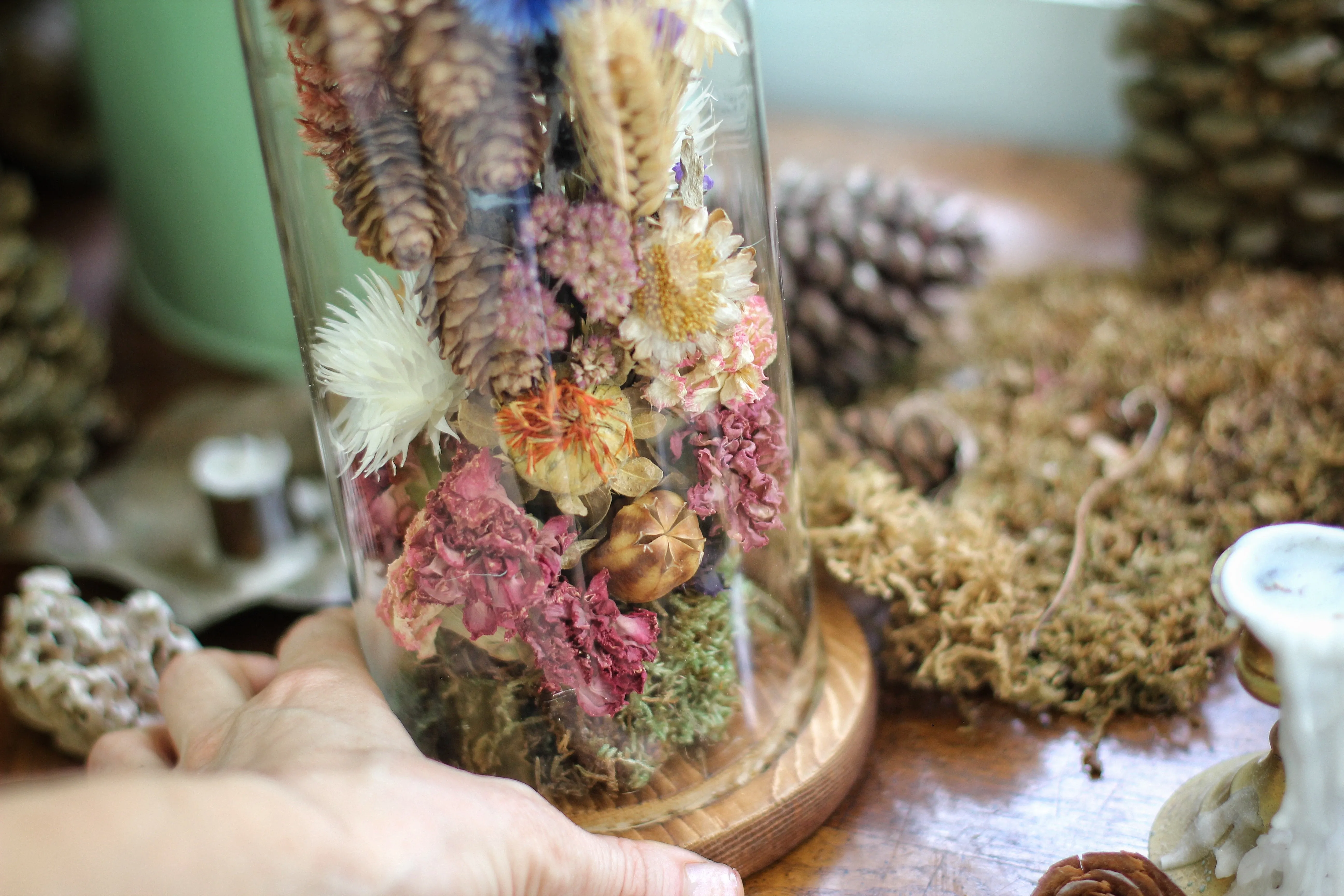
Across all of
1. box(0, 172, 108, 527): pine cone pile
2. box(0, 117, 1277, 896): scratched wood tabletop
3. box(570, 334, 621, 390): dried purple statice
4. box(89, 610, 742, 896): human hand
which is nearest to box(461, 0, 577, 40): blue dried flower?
box(570, 334, 621, 390): dried purple statice

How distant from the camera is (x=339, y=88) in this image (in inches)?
13.6

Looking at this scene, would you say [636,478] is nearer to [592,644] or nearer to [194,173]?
[592,644]

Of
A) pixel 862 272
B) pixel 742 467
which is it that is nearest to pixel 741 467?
pixel 742 467

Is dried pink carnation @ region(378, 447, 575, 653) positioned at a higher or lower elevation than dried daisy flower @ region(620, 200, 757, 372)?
lower

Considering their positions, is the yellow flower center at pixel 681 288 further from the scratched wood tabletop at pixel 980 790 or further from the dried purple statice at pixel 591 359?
the scratched wood tabletop at pixel 980 790

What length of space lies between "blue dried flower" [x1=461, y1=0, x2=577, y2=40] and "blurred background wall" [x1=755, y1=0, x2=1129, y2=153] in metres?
0.75

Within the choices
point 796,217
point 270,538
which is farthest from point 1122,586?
point 270,538

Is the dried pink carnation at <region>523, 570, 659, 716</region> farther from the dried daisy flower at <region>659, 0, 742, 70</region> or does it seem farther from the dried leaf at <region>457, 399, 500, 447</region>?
the dried daisy flower at <region>659, 0, 742, 70</region>

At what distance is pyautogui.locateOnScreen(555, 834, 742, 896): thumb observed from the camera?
0.35 metres

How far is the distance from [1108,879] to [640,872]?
0.60ft

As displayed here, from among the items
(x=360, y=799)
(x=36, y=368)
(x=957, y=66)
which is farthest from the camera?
(x=957, y=66)

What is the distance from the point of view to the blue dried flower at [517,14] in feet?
1.05

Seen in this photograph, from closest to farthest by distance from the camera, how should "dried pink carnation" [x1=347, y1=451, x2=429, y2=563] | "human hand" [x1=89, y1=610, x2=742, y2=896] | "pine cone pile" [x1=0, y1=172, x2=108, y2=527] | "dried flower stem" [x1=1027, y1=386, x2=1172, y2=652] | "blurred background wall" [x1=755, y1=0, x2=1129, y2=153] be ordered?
1. "human hand" [x1=89, y1=610, x2=742, y2=896]
2. "dried pink carnation" [x1=347, y1=451, x2=429, y2=563]
3. "dried flower stem" [x1=1027, y1=386, x2=1172, y2=652]
4. "pine cone pile" [x1=0, y1=172, x2=108, y2=527]
5. "blurred background wall" [x1=755, y1=0, x2=1129, y2=153]

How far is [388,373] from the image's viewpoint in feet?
1.22
